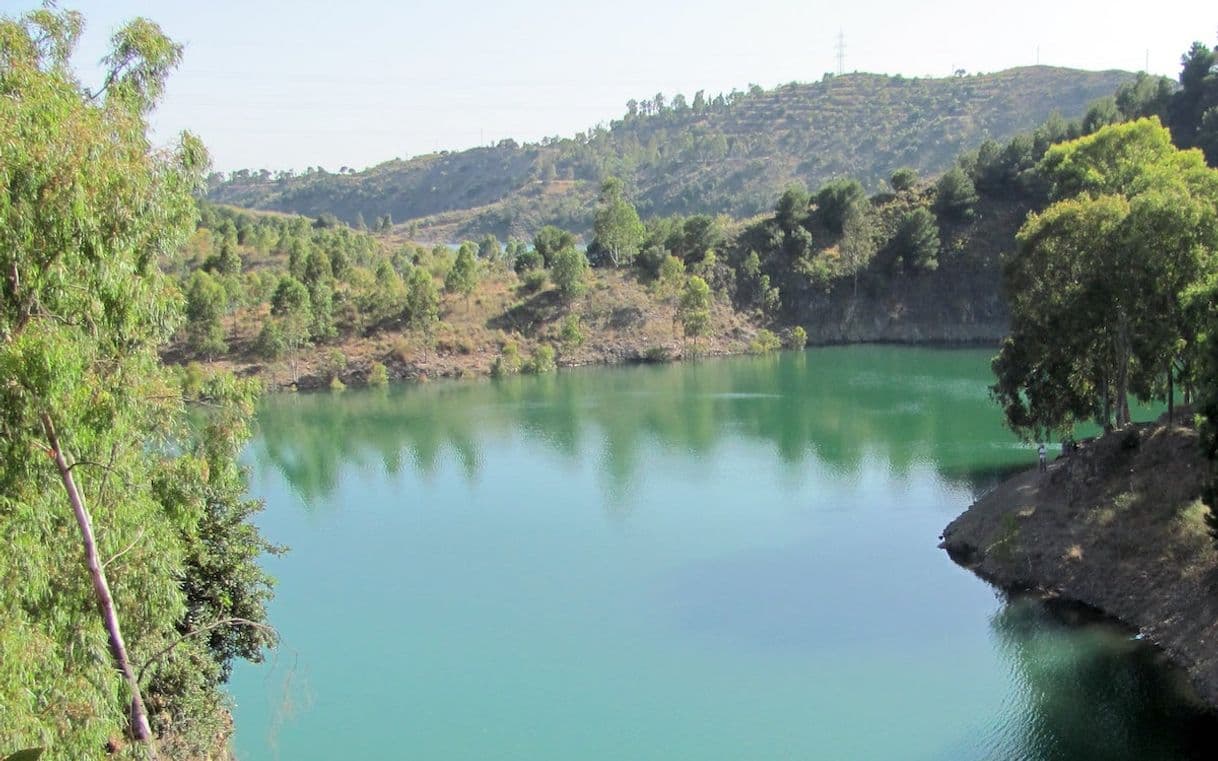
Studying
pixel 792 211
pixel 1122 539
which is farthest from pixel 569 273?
pixel 1122 539

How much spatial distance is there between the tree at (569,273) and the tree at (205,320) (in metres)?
19.9

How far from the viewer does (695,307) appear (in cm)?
6028

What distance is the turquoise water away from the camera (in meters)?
15.5

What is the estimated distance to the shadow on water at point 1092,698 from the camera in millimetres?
14273

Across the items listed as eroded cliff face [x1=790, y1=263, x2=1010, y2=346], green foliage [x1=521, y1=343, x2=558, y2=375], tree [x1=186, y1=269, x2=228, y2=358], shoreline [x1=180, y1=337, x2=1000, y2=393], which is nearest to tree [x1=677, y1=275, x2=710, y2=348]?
shoreline [x1=180, y1=337, x2=1000, y2=393]

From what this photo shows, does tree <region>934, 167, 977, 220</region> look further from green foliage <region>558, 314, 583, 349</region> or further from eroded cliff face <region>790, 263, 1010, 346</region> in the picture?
green foliage <region>558, 314, 583, 349</region>

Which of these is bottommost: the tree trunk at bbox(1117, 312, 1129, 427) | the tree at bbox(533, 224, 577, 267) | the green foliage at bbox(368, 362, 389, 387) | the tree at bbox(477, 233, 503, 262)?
the green foliage at bbox(368, 362, 389, 387)

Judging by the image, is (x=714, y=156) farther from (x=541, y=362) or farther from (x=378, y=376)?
(x=378, y=376)

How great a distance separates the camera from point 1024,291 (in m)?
24.3

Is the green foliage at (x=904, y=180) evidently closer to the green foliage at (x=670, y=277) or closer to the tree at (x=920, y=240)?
the tree at (x=920, y=240)

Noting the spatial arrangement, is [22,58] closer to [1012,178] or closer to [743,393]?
[743,393]

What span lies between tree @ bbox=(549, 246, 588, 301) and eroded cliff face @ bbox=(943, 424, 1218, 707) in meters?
40.0

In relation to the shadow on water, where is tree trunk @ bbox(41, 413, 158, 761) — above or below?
above

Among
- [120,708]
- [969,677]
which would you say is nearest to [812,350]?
[969,677]
